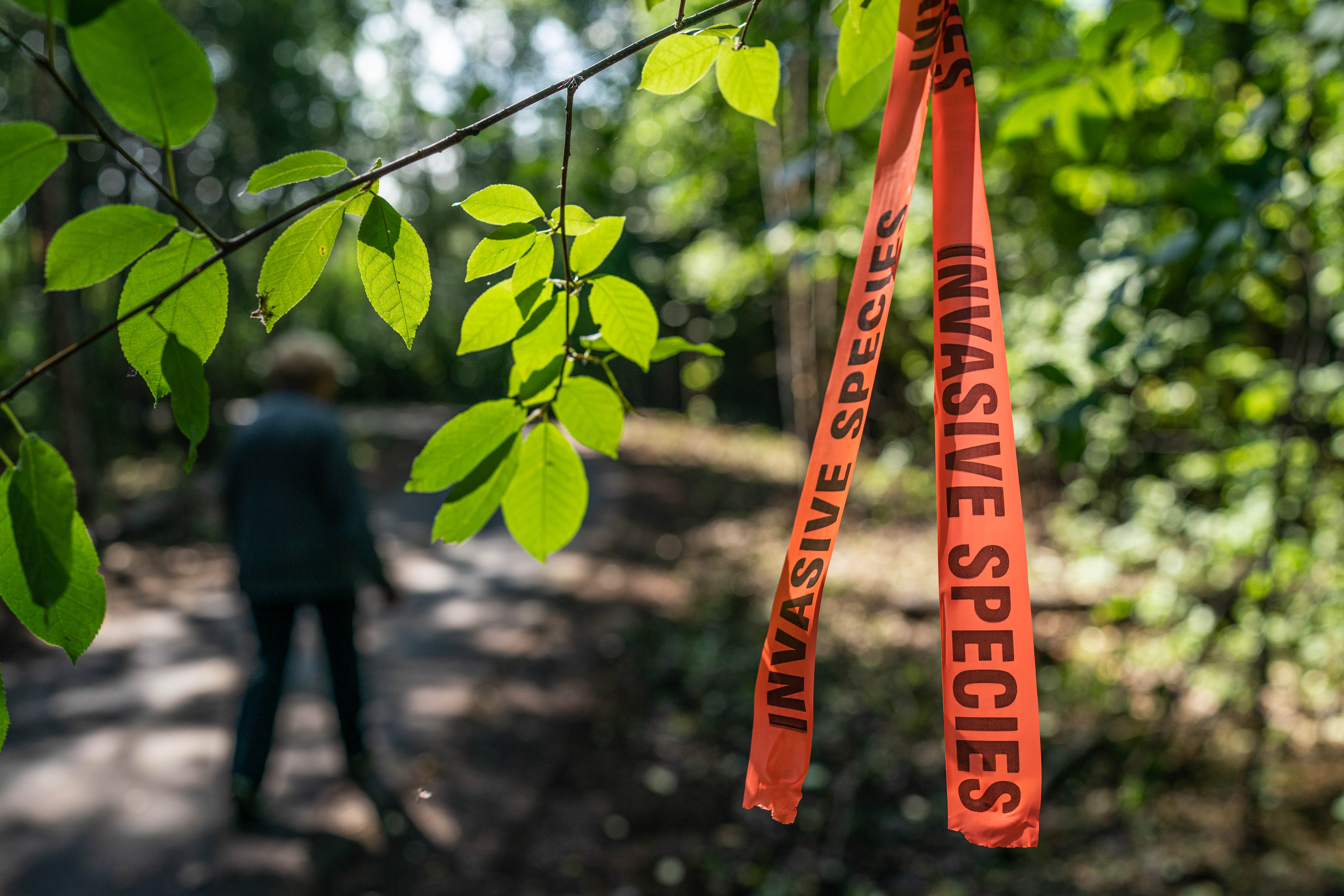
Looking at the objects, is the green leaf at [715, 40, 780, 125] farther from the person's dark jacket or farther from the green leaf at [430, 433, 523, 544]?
the person's dark jacket

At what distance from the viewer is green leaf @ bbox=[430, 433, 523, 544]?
0.72 m

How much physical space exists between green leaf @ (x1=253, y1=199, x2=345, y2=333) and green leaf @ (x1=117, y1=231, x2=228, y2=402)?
0.10ft

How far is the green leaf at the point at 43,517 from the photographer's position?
1.61 ft

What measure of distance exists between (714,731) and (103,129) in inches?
161

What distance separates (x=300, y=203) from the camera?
0.60 m

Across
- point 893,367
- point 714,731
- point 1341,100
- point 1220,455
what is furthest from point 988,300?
point 893,367

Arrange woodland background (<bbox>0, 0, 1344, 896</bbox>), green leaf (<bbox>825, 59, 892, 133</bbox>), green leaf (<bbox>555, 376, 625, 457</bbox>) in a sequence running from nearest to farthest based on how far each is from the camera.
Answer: green leaf (<bbox>555, 376, 625, 457</bbox>) → green leaf (<bbox>825, 59, 892, 133</bbox>) → woodland background (<bbox>0, 0, 1344, 896</bbox>)

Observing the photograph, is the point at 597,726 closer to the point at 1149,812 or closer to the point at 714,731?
the point at 714,731

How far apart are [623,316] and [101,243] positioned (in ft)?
1.33

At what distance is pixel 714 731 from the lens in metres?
4.14

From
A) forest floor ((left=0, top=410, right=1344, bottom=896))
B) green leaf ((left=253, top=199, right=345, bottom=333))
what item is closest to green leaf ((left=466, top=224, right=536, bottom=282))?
green leaf ((left=253, top=199, right=345, bottom=333))

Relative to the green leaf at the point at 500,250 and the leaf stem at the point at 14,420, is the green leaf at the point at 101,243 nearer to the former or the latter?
the leaf stem at the point at 14,420

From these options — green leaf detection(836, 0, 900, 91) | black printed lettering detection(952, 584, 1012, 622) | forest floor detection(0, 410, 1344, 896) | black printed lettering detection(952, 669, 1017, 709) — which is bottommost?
forest floor detection(0, 410, 1344, 896)

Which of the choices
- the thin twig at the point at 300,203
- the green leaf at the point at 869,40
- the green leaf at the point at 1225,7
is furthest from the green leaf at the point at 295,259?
the green leaf at the point at 1225,7
